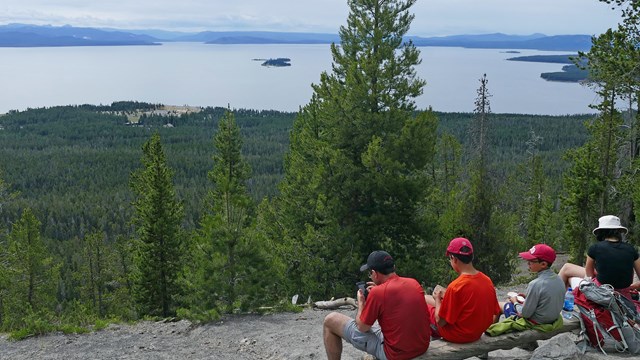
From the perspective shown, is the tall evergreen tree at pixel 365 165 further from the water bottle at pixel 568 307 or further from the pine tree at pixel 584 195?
the pine tree at pixel 584 195

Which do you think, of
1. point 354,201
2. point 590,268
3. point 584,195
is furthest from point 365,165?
point 584,195

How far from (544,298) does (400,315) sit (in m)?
2.37

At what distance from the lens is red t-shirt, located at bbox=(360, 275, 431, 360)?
22.8ft

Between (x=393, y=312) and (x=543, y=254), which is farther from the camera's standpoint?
(x=543, y=254)

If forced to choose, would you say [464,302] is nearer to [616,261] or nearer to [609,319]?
[609,319]

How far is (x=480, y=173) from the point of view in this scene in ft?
76.2

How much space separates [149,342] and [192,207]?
339 feet

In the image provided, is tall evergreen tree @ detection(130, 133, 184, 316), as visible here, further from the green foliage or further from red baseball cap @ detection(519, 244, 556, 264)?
red baseball cap @ detection(519, 244, 556, 264)

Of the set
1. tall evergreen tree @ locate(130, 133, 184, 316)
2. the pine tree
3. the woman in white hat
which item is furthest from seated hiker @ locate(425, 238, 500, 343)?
the pine tree

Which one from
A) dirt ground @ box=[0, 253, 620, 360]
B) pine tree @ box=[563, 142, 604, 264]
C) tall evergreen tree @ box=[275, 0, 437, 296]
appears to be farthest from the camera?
pine tree @ box=[563, 142, 604, 264]

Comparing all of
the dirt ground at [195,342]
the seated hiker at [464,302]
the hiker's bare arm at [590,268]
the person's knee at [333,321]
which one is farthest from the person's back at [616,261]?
the dirt ground at [195,342]

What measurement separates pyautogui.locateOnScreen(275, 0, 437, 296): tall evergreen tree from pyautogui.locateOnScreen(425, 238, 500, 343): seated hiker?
9.68 metres

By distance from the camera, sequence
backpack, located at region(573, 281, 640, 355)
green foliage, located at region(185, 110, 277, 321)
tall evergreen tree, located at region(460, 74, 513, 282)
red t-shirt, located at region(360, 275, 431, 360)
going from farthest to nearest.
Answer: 1. tall evergreen tree, located at region(460, 74, 513, 282)
2. green foliage, located at region(185, 110, 277, 321)
3. backpack, located at region(573, 281, 640, 355)
4. red t-shirt, located at region(360, 275, 431, 360)

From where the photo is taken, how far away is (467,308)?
7.33m
